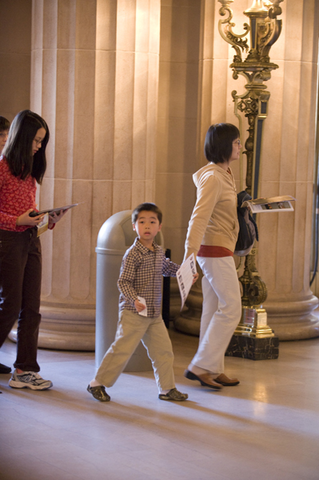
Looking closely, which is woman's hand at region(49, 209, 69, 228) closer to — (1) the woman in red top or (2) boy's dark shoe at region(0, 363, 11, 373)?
(1) the woman in red top

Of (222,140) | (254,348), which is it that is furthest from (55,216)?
(254,348)

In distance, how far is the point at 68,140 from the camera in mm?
6578

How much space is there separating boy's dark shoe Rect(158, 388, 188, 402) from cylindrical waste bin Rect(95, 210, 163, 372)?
0.77m

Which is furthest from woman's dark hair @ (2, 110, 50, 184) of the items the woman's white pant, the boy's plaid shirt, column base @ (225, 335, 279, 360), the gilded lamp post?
column base @ (225, 335, 279, 360)

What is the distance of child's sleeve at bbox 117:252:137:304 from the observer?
4.79m

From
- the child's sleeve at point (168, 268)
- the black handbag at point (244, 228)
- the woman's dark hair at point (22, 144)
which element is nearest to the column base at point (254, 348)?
the black handbag at point (244, 228)

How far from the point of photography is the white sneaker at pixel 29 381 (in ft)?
17.1

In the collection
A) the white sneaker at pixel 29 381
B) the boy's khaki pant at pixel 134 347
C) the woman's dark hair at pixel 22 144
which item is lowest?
the white sneaker at pixel 29 381

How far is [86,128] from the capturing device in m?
6.54

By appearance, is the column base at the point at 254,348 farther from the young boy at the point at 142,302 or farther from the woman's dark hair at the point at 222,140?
the woman's dark hair at the point at 222,140

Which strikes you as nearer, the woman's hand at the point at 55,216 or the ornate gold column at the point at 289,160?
the woman's hand at the point at 55,216

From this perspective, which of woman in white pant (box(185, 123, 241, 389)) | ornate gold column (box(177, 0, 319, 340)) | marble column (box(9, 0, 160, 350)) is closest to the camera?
woman in white pant (box(185, 123, 241, 389))

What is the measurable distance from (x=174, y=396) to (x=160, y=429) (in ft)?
1.96

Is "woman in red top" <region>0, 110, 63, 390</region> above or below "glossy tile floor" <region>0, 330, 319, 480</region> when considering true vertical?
Answer: above
